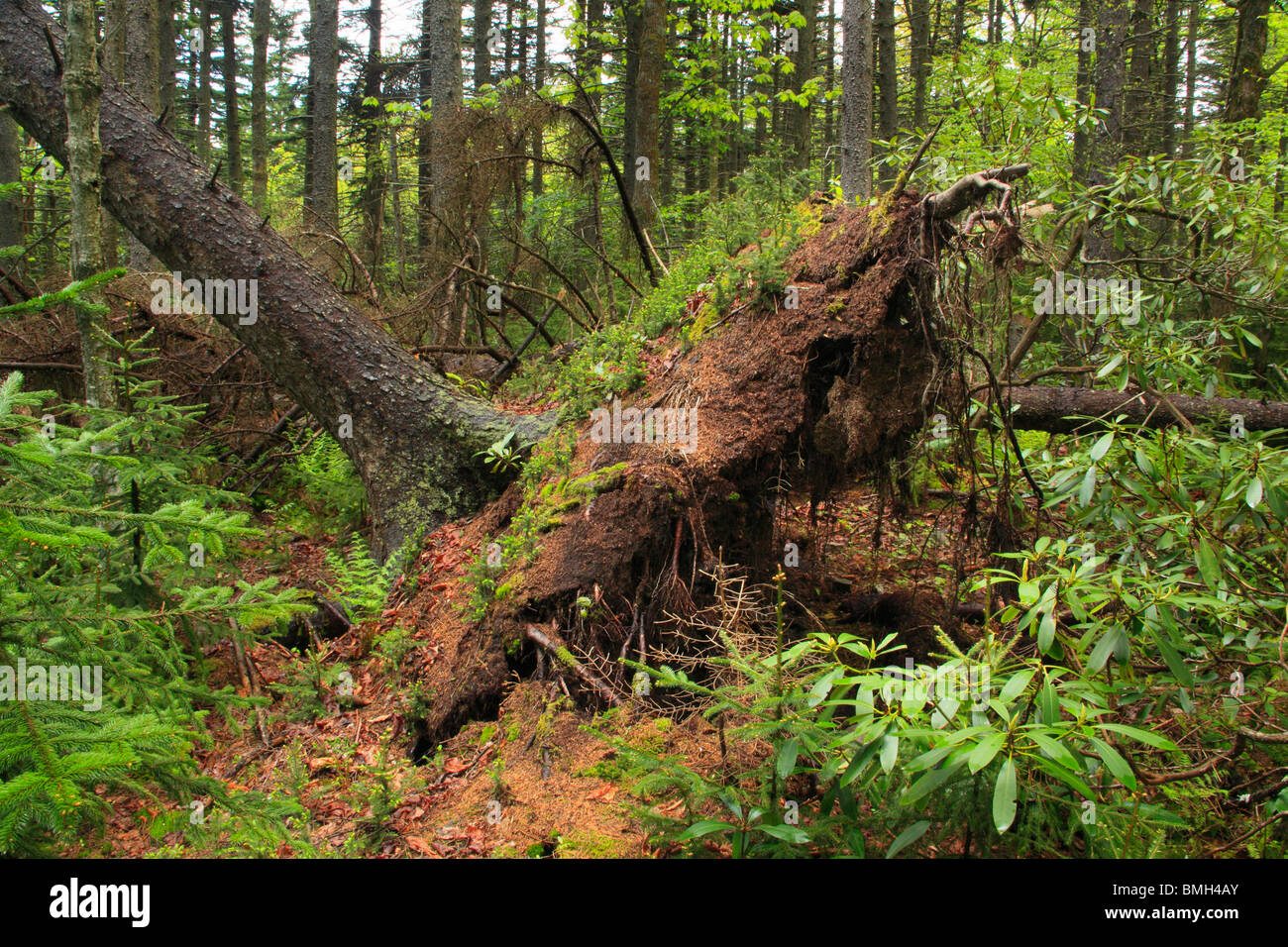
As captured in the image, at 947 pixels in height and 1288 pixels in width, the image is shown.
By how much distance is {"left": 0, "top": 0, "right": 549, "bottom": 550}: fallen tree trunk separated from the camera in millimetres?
5613

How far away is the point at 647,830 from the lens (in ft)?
8.73

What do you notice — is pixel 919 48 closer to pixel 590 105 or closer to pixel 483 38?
pixel 590 105

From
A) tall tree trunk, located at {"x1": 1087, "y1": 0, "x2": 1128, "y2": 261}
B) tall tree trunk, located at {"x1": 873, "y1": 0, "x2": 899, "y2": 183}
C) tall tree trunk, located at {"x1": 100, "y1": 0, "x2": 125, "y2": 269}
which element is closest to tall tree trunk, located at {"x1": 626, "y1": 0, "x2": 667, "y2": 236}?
tall tree trunk, located at {"x1": 873, "y1": 0, "x2": 899, "y2": 183}

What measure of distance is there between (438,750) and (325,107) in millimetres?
15453

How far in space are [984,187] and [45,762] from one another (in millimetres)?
4391

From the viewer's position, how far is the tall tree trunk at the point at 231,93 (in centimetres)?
2053

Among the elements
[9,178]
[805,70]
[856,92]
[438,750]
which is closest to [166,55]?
[9,178]

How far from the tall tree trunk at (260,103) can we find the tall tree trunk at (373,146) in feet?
8.22

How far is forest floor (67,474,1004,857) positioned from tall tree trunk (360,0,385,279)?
23.5ft

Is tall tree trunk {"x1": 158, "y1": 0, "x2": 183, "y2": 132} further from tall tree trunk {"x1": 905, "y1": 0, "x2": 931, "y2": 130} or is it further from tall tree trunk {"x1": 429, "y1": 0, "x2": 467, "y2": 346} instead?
tall tree trunk {"x1": 905, "y1": 0, "x2": 931, "y2": 130}

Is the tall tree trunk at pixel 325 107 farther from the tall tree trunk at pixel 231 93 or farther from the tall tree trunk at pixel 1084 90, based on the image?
the tall tree trunk at pixel 1084 90

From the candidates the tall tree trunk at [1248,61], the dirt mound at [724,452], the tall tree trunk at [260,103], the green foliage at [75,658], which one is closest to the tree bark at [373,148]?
the tall tree trunk at [260,103]

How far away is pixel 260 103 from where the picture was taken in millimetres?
19250
